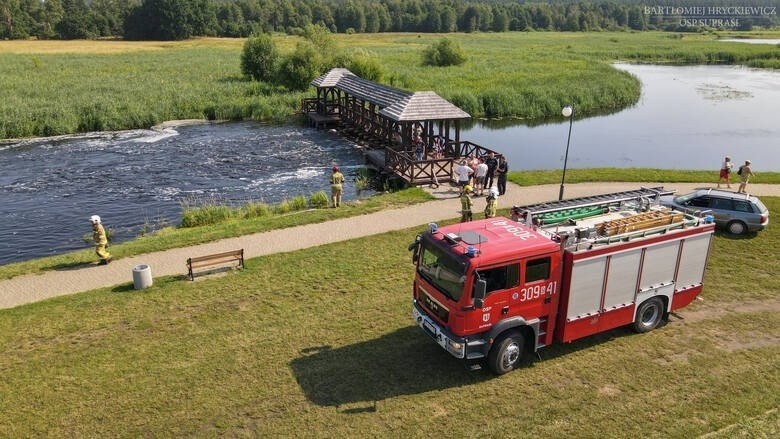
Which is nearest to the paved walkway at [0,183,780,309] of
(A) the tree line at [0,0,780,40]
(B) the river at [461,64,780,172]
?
(B) the river at [461,64,780,172]

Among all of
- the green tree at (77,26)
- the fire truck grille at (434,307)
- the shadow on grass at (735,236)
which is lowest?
the shadow on grass at (735,236)

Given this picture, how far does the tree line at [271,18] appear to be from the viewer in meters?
117

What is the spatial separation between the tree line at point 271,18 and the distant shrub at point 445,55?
32.0 meters

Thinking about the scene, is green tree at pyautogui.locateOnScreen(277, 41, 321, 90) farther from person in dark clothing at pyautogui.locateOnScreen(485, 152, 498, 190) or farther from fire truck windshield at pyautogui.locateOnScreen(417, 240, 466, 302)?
fire truck windshield at pyautogui.locateOnScreen(417, 240, 466, 302)

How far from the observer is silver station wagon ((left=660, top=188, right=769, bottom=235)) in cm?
2000

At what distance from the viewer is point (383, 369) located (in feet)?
40.6

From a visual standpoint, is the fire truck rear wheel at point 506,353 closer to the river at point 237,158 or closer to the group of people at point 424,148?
the river at point 237,158

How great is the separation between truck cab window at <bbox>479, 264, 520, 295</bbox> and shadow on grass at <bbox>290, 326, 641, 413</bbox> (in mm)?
2077

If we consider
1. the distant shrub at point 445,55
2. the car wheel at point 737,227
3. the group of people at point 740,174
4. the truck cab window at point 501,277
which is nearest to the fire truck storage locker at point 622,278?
the truck cab window at point 501,277

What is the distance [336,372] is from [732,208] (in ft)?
51.5

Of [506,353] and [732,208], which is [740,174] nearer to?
[732,208]

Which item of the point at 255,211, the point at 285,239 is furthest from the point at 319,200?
the point at 285,239

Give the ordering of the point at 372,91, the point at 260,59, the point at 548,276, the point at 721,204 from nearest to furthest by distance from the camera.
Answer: the point at 548,276 < the point at 721,204 < the point at 372,91 < the point at 260,59

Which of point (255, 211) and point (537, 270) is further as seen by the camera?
point (255, 211)
